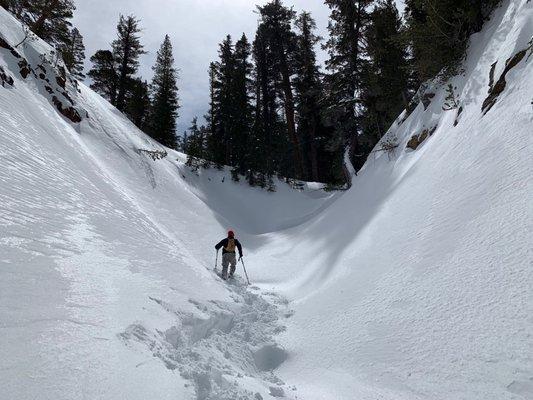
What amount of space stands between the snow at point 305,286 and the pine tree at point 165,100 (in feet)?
58.1

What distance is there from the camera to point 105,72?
1268 inches

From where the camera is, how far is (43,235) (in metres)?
5.40

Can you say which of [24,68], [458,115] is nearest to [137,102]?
[24,68]

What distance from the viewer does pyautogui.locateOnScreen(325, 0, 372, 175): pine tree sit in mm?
20453

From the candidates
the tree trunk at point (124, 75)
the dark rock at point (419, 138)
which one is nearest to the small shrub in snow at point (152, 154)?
the dark rock at point (419, 138)

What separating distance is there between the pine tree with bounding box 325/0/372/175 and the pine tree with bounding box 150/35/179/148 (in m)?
15.0

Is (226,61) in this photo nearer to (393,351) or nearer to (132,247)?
(132,247)

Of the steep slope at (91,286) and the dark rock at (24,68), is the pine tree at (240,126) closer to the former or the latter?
the steep slope at (91,286)

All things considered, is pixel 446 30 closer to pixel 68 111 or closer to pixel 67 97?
pixel 68 111

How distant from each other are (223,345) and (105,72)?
33.0 m

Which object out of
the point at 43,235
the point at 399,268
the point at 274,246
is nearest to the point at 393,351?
the point at 399,268

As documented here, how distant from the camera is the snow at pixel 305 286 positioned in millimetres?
3656

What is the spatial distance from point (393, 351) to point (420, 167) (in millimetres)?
6522

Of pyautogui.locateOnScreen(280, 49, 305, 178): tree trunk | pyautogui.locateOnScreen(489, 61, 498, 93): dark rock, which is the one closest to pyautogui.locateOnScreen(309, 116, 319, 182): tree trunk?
pyautogui.locateOnScreen(280, 49, 305, 178): tree trunk
